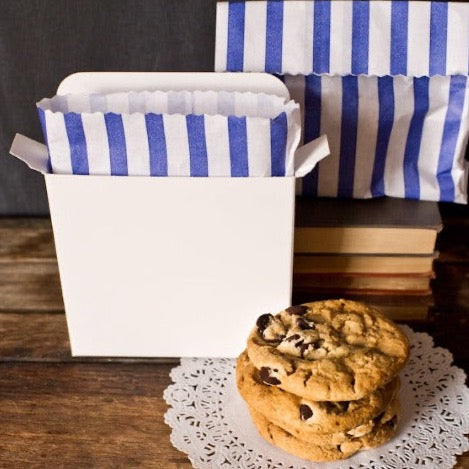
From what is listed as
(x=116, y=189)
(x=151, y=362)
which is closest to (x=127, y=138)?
(x=116, y=189)

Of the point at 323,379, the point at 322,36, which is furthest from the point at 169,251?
the point at 322,36

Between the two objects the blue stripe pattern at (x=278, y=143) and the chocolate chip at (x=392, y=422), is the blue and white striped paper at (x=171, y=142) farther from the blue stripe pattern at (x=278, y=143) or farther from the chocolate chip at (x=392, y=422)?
the chocolate chip at (x=392, y=422)

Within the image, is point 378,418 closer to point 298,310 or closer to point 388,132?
point 298,310

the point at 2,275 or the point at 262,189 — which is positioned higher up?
the point at 262,189

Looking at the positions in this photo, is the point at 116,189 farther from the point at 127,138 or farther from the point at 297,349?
the point at 297,349

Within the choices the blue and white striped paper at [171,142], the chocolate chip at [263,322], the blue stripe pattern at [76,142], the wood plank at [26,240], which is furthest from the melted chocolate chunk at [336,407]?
the wood plank at [26,240]
